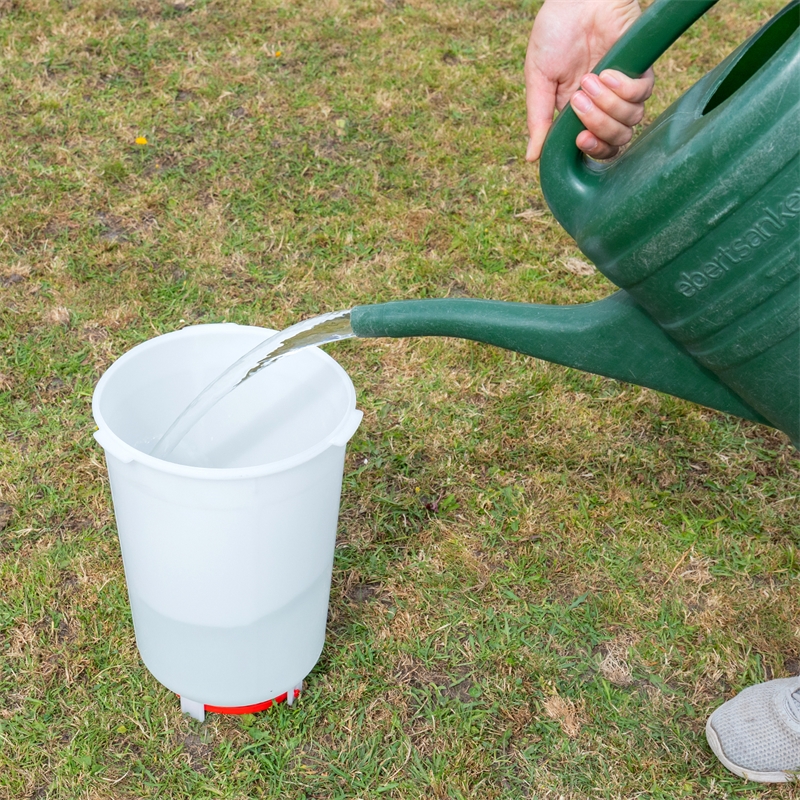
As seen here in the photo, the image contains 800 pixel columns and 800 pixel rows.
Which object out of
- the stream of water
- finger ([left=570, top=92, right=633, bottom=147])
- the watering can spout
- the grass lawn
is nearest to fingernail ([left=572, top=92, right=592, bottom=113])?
finger ([left=570, top=92, right=633, bottom=147])

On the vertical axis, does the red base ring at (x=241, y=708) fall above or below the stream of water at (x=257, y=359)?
below

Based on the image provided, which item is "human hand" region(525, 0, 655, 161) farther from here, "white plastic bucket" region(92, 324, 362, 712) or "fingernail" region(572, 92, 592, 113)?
"white plastic bucket" region(92, 324, 362, 712)

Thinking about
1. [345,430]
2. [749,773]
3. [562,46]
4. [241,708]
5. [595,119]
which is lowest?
[241,708]

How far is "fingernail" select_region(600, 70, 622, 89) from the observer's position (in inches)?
49.4

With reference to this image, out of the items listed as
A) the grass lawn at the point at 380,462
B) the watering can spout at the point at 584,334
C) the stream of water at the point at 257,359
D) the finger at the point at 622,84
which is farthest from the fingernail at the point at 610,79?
the grass lawn at the point at 380,462

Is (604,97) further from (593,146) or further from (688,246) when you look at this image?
(688,246)

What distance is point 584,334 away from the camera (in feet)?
4.44

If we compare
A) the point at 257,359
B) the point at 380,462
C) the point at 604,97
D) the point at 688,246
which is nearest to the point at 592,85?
the point at 604,97

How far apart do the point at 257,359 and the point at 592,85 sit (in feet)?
2.18

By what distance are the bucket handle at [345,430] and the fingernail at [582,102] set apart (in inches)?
20.9

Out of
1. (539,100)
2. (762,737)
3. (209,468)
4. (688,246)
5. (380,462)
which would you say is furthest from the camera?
(380,462)

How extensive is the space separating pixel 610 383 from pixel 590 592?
63cm

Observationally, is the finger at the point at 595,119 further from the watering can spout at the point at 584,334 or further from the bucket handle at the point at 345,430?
the bucket handle at the point at 345,430

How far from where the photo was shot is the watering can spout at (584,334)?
1.33m
